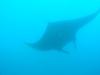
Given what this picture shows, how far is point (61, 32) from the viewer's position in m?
1.45

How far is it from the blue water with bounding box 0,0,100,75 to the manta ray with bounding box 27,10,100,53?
3.2 inches

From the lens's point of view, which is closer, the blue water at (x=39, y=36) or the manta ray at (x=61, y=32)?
the manta ray at (x=61, y=32)

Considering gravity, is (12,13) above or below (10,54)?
above

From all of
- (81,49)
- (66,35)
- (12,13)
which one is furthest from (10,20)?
(81,49)

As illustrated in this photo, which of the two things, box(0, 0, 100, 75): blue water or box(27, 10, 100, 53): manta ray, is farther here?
box(0, 0, 100, 75): blue water

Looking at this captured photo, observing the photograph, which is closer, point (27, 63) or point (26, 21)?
point (26, 21)

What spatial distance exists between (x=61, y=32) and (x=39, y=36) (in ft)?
0.60

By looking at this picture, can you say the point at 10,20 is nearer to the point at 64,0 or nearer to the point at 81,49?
the point at 64,0

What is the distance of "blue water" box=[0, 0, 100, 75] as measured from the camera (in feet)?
5.15

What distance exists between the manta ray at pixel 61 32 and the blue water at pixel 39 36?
80mm

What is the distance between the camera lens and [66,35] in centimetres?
146

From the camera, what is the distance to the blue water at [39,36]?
1568 millimetres

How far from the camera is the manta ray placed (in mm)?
1427

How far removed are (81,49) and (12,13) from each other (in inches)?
25.5
